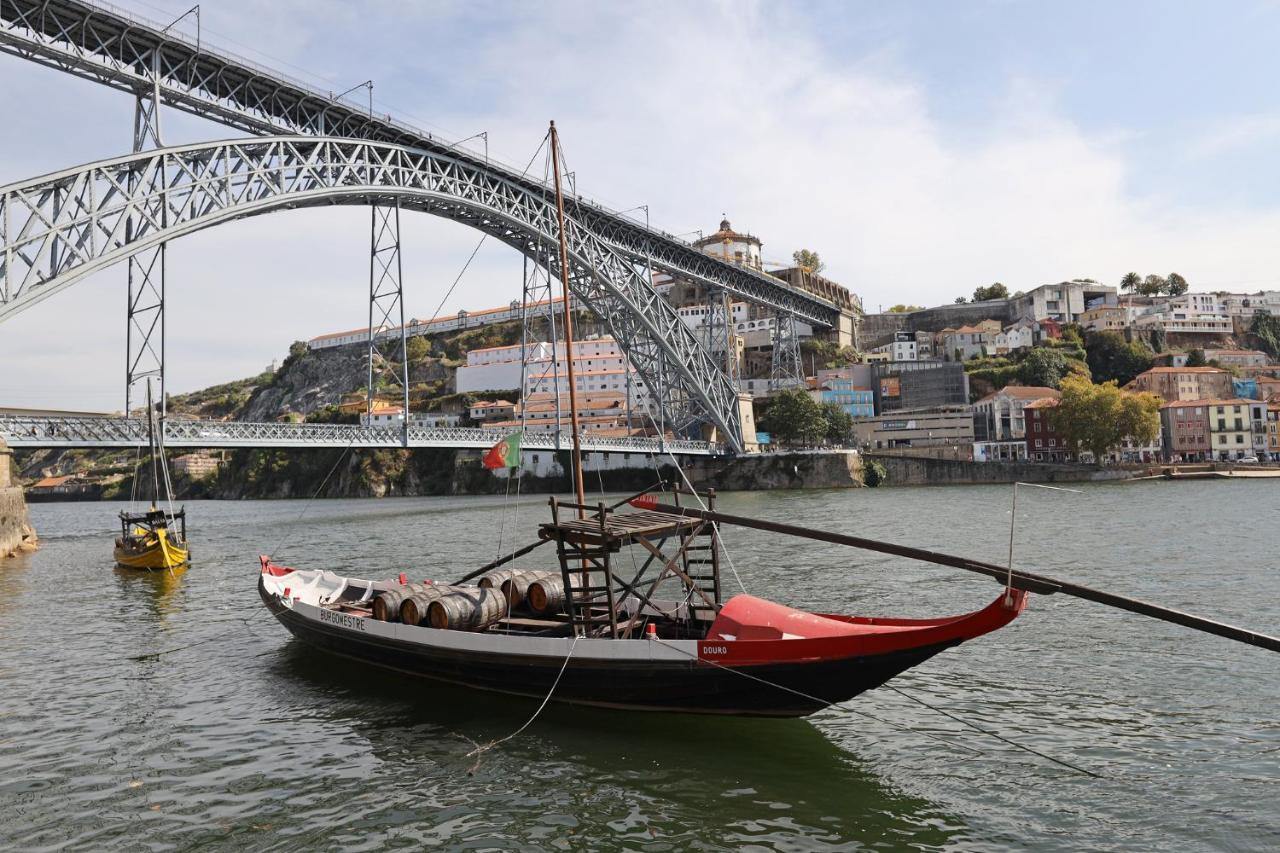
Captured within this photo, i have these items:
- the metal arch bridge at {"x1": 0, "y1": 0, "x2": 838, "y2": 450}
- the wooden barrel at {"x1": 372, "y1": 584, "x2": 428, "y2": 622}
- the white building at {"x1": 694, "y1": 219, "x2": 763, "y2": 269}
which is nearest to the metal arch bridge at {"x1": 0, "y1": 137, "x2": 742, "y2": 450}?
the metal arch bridge at {"x1": 0, "y1": 0, "x2": 838, "y2": 450}

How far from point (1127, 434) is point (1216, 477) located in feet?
21.1

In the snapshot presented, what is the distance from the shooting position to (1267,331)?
10175 centimetres

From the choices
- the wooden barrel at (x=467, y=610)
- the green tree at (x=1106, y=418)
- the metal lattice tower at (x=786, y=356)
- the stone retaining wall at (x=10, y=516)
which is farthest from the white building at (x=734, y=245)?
the wooden barrel at (x=467, y=610)

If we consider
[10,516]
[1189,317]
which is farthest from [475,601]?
[1189,317]

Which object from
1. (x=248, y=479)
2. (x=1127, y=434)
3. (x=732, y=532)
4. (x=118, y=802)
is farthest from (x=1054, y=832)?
(x=248, y=479)

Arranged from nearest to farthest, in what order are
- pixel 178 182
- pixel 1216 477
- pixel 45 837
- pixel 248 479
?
1. pixel 45 837
2. pixel 178 182
3. pixel 1216 477
4. pixel 248 479

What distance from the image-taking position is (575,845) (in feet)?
24.3

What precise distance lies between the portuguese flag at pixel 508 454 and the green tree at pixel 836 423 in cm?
6125

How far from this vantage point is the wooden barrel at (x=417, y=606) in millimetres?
12219

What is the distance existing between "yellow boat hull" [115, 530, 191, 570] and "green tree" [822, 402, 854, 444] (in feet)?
198

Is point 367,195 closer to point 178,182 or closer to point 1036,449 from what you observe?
point 178,182

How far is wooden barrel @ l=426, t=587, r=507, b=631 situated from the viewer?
11773 millimetres

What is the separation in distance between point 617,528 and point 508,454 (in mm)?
7719

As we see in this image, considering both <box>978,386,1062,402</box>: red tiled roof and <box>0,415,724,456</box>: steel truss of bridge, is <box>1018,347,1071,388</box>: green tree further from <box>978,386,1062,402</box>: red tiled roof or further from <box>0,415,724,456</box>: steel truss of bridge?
<box>0,415,724,456</box>: steel truss of bridge
